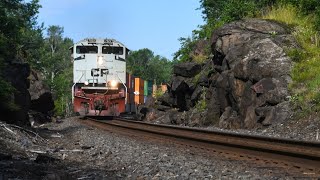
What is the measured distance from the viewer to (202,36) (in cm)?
2977

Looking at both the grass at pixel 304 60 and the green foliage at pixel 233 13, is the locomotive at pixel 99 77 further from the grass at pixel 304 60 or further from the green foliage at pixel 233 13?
the grass at pixel 304 60

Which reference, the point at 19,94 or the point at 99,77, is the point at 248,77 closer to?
the point at 19,94

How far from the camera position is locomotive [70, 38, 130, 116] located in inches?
901

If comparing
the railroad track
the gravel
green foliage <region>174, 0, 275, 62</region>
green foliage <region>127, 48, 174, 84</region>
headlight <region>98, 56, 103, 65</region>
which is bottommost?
the gravel

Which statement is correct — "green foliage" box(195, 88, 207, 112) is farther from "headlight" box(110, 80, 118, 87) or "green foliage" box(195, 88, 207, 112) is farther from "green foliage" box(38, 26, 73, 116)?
"green foliage" box(38, 26, 73, 116)

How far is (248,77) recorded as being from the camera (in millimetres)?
15883

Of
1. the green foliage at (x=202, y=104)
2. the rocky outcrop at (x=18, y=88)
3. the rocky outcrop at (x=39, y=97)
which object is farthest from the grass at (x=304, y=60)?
the rocky outcrop at (x=39, y=97)

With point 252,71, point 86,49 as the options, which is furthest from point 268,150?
point 86,49

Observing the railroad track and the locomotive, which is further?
the locomotive

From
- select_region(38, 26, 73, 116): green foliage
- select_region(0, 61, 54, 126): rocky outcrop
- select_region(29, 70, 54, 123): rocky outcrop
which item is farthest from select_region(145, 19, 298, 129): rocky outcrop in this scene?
select_region(38, 26, 73, 116): green foliage

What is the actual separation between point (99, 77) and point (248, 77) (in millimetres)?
10916

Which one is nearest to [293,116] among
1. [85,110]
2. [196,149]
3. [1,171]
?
[196,149]

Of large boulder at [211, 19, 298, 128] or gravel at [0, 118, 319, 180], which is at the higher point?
large boulder at [211, 19, 298, 128]

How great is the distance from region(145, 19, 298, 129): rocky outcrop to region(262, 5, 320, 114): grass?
1.05 feet
